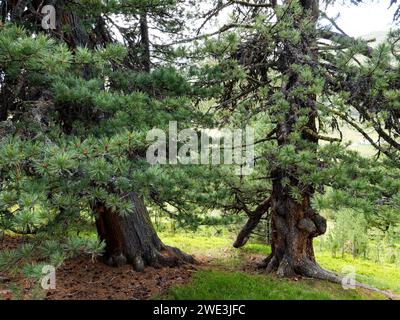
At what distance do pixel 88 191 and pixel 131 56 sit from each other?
120 inches

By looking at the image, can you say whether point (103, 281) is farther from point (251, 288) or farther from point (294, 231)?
point (294, 231)

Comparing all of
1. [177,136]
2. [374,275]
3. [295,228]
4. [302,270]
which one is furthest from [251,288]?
[374,275]

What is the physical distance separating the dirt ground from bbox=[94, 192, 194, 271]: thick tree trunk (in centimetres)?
14

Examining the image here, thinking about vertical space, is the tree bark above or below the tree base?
above

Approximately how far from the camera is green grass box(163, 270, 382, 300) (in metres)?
4.71

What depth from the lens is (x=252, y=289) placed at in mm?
4996

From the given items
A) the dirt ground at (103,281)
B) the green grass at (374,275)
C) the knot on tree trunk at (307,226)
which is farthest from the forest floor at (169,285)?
the green grass at (374,275)

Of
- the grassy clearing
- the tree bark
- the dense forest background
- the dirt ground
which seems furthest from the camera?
the tree bark

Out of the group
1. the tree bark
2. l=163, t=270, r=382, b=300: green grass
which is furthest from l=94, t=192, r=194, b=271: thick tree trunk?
l=163, t=270, r=382, b=300: green grass

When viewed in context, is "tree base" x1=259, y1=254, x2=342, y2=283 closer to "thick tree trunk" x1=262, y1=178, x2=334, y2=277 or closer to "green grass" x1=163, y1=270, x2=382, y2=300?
"thick tree trunk" x1=262, y1=178, x2=334, y2=277

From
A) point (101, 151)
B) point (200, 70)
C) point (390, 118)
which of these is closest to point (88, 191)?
point (101, 151)

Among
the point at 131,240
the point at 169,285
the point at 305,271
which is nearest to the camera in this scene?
the point at 169,285

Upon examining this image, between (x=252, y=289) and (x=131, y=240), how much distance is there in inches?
79.3
